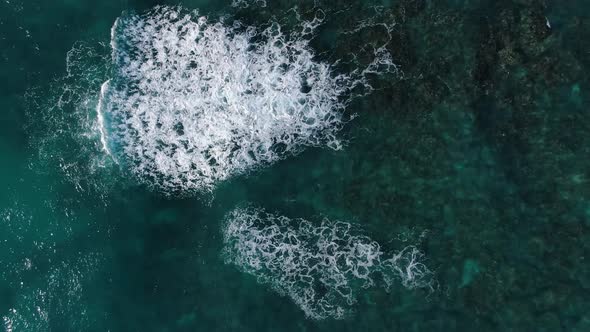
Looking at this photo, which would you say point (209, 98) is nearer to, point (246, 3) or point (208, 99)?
point (208, 99)

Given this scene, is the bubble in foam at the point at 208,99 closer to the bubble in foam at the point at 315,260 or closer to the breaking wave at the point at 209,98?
the breaking wave at the point at 209,98

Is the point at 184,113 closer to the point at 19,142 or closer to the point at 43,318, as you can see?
the point at 19,142

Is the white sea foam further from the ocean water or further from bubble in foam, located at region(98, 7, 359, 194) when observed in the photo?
bubble in foam, located at region(98, 7, 359, 194)

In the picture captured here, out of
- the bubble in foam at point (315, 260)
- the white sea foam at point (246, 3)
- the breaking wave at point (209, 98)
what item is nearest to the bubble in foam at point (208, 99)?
the breaking wave at point (209, 98)

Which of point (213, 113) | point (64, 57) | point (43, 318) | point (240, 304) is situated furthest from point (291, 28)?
point (43, 318)

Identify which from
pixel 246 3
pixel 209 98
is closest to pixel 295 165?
pixel 209 98

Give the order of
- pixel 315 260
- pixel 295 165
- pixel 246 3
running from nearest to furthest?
pixel 315 260 → pixel 295 165 → pixel 246 3
